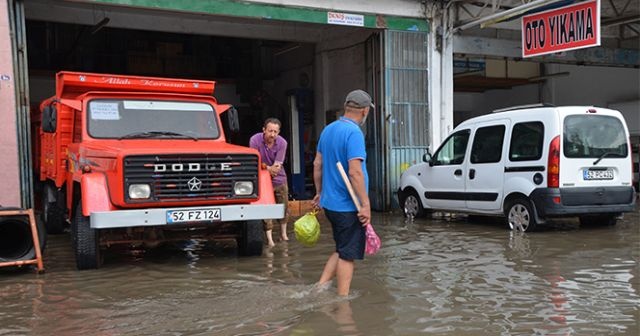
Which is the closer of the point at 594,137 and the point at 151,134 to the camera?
the point at 151,134

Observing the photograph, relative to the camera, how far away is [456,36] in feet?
45.1

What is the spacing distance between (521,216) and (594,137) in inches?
60.0

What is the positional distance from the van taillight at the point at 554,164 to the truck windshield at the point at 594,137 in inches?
5.4

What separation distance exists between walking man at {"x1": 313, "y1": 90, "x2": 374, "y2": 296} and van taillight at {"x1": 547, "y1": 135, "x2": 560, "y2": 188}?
14.6ft

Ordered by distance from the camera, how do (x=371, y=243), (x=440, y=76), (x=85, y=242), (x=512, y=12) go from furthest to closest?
1. (x=440, y=76)
2. (x=512, y=12)
3. (x=85, y=242)
4. (x=371, y=243)

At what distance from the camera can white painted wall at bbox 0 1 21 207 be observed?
932cm

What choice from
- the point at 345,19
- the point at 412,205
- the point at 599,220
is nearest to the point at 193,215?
the point at 412,205

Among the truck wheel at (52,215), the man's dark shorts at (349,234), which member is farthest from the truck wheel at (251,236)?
the truck wheel at (52,215)

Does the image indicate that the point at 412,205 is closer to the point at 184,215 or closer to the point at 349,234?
Answer: the point at 184,215

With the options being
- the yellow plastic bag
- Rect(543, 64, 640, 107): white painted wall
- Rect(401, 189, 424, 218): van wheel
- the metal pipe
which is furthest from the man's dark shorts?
Rect(543, 64, 640, 107): white painted wall

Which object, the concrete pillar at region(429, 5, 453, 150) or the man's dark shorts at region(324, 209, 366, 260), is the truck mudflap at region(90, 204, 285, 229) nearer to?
the man's dark shorts at region(324, 209, 366, 260)

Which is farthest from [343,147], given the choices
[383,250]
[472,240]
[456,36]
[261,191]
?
[456,36]

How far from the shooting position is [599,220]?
32.1 feet

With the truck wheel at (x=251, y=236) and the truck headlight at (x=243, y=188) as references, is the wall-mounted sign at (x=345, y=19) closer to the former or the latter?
the truck wheel at (x=251, y=236)
